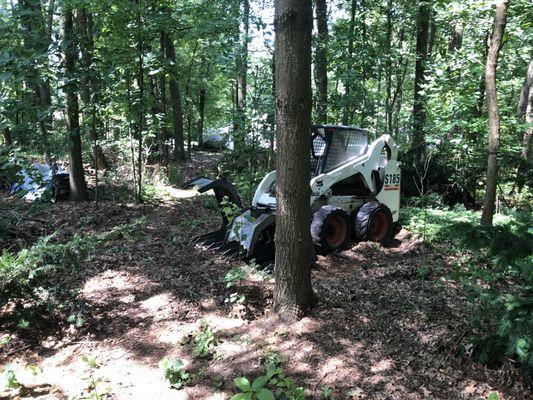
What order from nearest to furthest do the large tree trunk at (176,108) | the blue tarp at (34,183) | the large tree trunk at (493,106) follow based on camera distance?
the blue tarp at (34,183)
the large tree trunk at (493,106)
the large tree trunk at (176,108)

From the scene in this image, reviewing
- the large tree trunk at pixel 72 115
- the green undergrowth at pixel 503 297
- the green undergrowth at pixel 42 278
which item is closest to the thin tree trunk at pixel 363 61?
the large tree trunk at pixel 72 115

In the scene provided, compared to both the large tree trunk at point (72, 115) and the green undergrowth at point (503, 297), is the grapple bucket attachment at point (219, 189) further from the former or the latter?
the green undergrowth at point (503, 297)

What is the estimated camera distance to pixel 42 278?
13.1ft

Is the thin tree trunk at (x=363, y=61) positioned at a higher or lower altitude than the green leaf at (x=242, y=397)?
higher

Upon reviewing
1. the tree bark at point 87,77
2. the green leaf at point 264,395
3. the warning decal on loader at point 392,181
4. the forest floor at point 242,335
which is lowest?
the forest floor at point 242,335

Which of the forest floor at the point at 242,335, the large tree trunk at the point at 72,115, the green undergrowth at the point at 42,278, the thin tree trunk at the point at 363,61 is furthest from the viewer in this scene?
the thin tree trunk at the point at 363,61

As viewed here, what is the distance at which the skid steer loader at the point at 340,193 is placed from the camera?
623cm

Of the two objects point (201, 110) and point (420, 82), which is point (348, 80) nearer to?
point (420, 82)

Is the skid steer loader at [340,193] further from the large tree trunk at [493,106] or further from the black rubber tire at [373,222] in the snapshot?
the large tree trunk at [493,106]

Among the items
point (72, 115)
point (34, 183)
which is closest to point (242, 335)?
point (72, 115)

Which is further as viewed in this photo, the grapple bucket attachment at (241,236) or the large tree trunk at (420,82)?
the large tree trunk at (420,82)

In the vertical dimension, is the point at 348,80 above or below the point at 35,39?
below

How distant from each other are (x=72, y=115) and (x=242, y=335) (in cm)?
687

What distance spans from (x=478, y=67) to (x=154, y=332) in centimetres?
842
